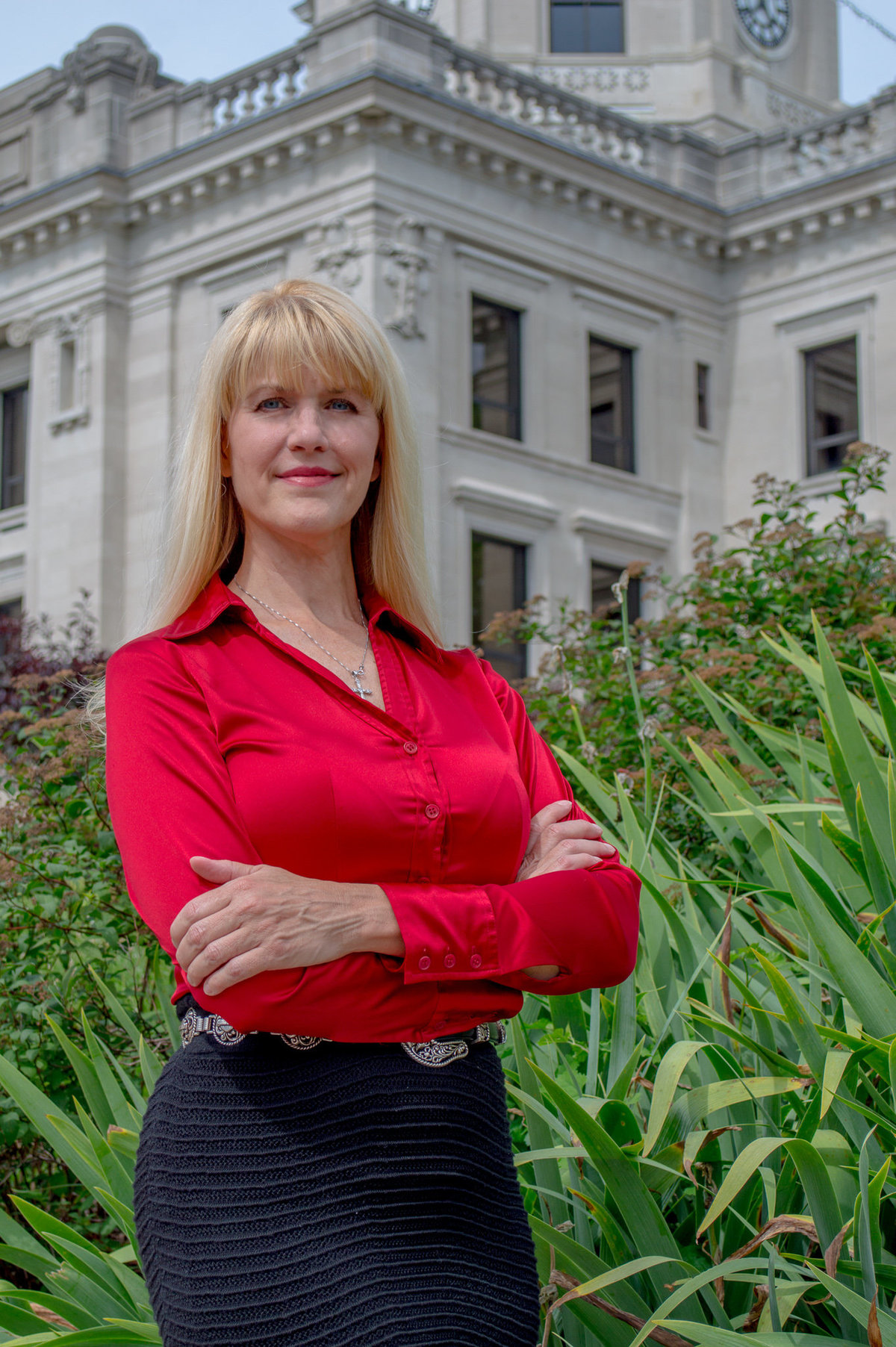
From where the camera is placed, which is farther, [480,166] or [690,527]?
[690,527]

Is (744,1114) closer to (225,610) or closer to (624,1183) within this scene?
(624,1183)

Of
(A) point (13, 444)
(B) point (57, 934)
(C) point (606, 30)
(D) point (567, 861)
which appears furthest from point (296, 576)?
(C) point (606, 30)

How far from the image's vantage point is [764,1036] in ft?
9.27

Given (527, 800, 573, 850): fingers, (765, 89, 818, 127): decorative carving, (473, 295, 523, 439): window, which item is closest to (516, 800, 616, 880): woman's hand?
(527, 800, 573, 850): fingers

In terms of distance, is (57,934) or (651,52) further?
(651,52)

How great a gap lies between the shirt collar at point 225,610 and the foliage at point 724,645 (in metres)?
2.17

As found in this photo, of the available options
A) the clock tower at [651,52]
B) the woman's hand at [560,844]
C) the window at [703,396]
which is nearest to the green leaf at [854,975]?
the woman's hand at [560,844]

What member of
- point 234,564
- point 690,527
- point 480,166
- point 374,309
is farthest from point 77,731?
point 690,527

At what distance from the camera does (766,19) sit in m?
29.9

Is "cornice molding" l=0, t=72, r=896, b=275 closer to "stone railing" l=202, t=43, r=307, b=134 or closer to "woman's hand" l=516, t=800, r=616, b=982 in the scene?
"stone railing" l=202, t=43, r=307, b=134

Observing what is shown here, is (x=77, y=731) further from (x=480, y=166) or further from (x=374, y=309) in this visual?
(x=480, y=166)

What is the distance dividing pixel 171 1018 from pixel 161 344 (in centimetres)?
1961

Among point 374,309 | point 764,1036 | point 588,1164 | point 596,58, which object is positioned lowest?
point 588,1164

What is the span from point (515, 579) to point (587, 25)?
12909 millimetres
